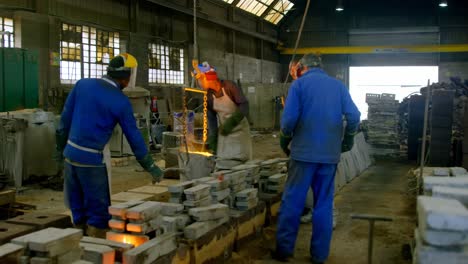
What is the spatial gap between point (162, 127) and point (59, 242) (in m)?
11.9

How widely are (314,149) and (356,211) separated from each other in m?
2.97

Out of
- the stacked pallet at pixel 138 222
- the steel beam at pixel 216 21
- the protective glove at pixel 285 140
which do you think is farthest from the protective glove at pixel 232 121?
the steel beam at pixel 216 21

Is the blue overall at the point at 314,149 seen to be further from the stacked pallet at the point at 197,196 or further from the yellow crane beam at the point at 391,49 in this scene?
the yellow crane beam at the point at 391,49

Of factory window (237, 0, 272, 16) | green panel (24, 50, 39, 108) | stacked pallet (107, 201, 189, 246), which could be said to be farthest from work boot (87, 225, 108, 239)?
factory window (237, 0, 272, 16)

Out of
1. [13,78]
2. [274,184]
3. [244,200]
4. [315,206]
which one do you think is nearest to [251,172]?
[244,200]

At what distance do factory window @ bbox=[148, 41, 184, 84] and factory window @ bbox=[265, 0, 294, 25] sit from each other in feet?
31.8

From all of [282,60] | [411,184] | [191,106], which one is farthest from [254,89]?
[411,184]

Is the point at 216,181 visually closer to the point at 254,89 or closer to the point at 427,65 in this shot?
the point at 254,89

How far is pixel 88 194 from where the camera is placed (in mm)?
4398

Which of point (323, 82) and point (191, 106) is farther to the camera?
point (191, 106)

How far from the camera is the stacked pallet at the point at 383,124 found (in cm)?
1468

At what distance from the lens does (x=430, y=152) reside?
10.4 meters

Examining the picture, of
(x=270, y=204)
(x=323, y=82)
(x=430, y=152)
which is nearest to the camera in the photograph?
(x=323, y=82)

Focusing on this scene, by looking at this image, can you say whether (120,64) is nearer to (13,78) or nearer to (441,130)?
(13,78)
